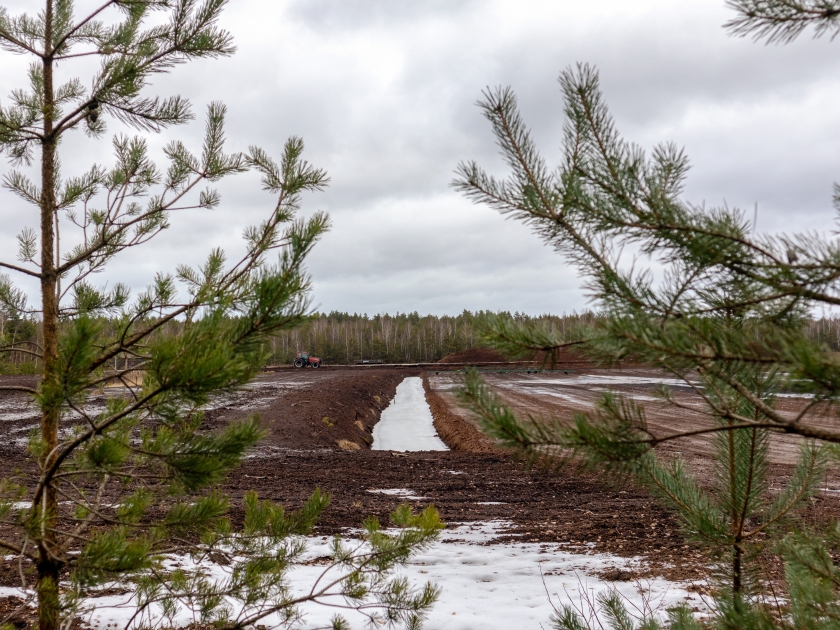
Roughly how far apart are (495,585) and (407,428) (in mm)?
16007

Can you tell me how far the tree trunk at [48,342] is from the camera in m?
2.20

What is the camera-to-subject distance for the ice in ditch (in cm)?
1772

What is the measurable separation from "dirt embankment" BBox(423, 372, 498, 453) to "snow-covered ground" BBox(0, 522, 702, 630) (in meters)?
5.65

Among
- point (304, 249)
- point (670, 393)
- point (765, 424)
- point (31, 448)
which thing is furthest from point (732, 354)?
point (31, 448)

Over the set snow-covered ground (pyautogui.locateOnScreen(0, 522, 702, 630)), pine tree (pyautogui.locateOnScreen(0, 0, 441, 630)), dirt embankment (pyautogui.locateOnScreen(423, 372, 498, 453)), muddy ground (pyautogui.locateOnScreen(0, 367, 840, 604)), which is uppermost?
pine tree (pyautogui.locateOnScreen(0, 0, 441, 630))

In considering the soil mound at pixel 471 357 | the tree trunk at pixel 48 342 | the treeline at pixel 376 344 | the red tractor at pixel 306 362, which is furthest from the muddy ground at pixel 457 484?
the treeline at pixel 376 344

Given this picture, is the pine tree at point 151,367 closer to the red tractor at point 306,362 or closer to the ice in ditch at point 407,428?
the ice in ditch at point 407,428

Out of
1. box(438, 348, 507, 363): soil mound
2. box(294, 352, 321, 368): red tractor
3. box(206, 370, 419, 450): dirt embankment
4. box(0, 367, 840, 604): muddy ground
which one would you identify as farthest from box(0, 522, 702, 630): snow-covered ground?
box(438, 348, 507, 363): soil mound

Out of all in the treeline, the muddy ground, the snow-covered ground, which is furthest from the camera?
the treeline

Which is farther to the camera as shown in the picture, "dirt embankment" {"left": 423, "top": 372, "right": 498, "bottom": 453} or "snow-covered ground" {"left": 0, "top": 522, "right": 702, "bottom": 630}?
"dirt embankment" {"left": 423, "top": 372, "right": 498, "bottom": 453}

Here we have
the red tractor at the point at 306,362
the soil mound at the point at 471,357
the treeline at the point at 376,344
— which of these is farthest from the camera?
the treeline at the point at 376,344

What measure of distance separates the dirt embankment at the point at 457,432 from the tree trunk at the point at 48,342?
405 inches

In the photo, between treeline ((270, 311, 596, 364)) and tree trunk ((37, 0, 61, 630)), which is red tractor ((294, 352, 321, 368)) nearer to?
treeline ((270, 311, 596, 364))

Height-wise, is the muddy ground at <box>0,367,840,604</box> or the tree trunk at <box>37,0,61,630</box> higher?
the tree trunk at <box>37,0,61,630</box>
